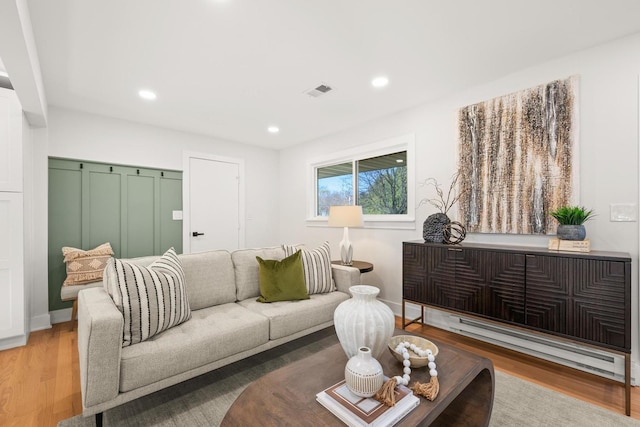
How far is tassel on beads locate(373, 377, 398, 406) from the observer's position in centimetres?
107

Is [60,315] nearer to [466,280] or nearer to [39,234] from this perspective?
[39,234]

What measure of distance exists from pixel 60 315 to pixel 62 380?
154cm

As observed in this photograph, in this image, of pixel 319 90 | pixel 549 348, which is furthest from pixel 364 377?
pixel 319 90

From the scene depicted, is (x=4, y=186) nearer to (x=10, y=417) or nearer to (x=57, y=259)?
(x=57, y=259)

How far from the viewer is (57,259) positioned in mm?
3139

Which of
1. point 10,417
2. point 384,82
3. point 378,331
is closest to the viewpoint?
point 378,331

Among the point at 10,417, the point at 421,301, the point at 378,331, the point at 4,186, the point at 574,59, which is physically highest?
the point at 574,59

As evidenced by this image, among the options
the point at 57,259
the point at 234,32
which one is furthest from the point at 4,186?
the point at 234,32

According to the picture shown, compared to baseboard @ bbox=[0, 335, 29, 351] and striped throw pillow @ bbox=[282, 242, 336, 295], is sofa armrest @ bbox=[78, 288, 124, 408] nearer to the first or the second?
striped throw pillow @ bbox=[282, 242, 336, 295]

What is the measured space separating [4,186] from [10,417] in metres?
1.91

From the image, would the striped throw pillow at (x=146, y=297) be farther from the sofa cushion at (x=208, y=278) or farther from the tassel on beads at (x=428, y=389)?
the tassel on beads at (x=428, y=389)

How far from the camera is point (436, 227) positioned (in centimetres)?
270

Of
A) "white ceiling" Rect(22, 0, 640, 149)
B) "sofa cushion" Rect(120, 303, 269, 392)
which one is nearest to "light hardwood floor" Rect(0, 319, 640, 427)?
"sofa cushion" Rect(120, 303, 269, 392)

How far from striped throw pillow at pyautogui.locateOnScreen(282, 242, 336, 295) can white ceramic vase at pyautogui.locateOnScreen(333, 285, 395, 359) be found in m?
1.32
